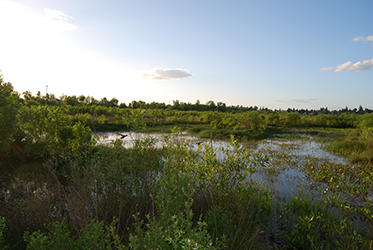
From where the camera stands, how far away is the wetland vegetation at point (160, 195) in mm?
2633

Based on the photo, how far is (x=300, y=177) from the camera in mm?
9781

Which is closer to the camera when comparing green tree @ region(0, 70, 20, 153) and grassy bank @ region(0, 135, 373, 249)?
grassy bank @ region(0, 135, 373, 249)

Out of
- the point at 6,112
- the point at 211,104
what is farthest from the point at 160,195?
the point at 211,104

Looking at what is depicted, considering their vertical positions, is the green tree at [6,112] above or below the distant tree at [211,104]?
below

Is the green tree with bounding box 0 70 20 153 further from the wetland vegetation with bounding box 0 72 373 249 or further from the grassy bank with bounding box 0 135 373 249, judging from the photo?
the grassy bank with bounding box 0 135 373 249

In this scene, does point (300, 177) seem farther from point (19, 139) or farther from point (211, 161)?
point (19, 139)

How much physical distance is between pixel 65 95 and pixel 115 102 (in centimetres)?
1783

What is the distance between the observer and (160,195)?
258 centimetres

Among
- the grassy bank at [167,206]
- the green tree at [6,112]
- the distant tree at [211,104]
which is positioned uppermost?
the distant tree at [211,104]

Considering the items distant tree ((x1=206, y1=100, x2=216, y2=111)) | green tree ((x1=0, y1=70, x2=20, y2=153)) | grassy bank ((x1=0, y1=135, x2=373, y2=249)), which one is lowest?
grassy bank ((x1=0, y1=135, x2=373, y2=249))

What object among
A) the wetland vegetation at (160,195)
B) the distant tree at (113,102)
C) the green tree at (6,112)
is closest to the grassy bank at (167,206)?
the wetland vegetation at (160,195)

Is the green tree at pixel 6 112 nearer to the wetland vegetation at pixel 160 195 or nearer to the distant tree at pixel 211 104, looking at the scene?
the wetland vegetation at pixel 160 195

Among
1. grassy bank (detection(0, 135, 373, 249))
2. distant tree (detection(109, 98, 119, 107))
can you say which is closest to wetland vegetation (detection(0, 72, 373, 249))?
grassy bank (detection(0, 135, 373, 249))

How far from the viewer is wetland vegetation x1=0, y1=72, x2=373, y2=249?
8.64 ft
